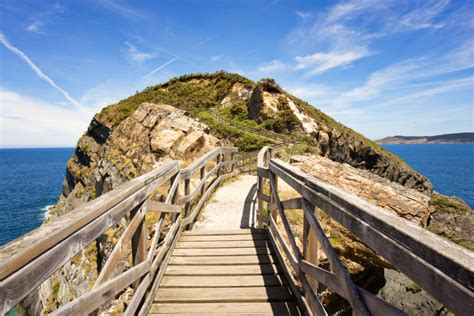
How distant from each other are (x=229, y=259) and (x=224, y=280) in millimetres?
565

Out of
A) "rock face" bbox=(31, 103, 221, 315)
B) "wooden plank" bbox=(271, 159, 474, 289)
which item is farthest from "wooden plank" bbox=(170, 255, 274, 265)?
"rock face" bbox=(31, 103, 221, 315)

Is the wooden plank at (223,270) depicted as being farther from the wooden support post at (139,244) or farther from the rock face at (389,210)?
the rock face at (389,210)

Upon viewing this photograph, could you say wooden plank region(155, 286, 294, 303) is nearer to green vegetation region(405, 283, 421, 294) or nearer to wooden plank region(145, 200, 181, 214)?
wooden plank region(145, 200, 181, 214)

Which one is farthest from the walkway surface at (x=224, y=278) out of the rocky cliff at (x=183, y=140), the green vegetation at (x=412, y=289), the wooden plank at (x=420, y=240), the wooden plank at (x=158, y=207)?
the green vegetation at (x=412, y=289)

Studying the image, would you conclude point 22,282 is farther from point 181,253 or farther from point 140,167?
point 140,167

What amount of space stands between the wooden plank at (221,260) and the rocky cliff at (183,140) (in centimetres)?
371

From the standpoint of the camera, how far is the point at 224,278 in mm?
3631

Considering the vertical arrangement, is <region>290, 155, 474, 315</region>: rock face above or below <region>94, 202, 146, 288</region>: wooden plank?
below

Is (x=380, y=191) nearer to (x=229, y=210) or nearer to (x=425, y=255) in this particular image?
(x=229, y=210)

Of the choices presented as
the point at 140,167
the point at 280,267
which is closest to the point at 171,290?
the point at 280,267

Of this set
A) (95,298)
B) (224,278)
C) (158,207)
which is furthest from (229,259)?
(95,298)

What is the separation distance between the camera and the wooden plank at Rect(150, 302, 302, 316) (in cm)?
295

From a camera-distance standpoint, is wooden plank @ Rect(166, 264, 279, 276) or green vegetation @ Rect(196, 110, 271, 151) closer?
wooden plank @ Rect(166, 264, 279, 276)

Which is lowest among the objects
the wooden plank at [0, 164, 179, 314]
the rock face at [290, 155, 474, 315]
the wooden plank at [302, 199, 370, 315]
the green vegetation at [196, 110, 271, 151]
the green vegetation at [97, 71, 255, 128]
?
the rock face at [290, 155, 474, 315]
